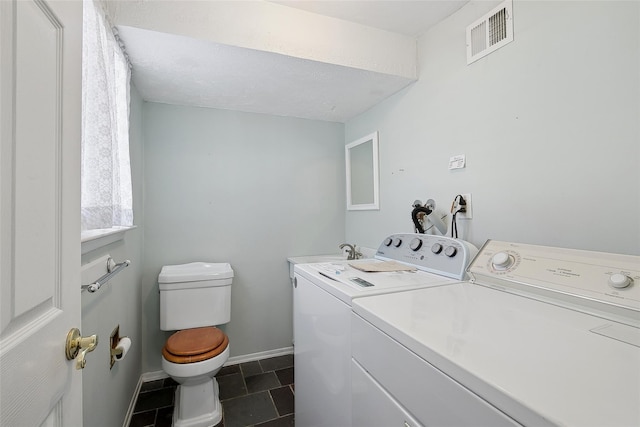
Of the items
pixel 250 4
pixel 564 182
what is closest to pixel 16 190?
pixel 250 4

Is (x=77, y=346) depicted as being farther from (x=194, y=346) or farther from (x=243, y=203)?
(x=243, y=203)

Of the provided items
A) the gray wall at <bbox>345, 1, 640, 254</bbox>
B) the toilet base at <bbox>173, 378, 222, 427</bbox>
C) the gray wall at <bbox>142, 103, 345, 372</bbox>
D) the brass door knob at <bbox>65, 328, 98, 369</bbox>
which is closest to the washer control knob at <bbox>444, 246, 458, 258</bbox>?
the gray wall at <bbox>345, 1, 640, 254</bbox>

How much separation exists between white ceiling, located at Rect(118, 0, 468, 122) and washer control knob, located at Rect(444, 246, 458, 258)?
114 centimetres

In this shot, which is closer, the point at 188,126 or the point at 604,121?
the point at 604,121

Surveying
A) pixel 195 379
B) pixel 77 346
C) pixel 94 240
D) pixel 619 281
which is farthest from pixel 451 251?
pixel 195 379

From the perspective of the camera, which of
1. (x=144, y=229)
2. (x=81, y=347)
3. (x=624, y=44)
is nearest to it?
(x=81, y=347)

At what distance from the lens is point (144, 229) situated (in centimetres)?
206

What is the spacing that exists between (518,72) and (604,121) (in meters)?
0.41

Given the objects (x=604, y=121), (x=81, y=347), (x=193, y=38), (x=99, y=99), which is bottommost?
(x=81, y=347)

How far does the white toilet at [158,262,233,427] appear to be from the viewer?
5.06ft

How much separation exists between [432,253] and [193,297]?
160 cm

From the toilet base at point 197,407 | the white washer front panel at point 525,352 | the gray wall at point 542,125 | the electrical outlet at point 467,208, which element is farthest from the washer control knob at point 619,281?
the toilet base at point 197,407

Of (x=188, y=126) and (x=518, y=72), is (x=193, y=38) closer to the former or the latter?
(x=188, y=126)

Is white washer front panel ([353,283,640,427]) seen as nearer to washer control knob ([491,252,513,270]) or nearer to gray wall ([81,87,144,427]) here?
washer control knob ([491,252,513,270])
